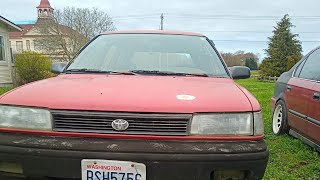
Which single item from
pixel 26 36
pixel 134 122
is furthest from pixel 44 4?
pixel 134 122

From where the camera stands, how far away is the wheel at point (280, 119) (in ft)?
16.9

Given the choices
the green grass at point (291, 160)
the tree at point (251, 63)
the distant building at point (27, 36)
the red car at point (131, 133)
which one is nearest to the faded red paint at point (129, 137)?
the red car at point (131, 133)

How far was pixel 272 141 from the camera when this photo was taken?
4938 mm

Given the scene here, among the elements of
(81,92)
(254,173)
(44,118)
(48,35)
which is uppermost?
(48,35)

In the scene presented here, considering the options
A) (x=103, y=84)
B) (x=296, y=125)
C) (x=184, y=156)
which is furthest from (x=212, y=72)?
(x=296, y=125)

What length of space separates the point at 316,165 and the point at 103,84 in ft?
8.84

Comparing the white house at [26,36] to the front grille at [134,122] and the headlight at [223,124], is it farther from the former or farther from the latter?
the headlight at [223,124]

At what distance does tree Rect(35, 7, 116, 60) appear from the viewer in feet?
117

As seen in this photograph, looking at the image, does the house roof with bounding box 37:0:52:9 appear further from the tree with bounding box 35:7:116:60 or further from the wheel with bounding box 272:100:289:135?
the wheel with bounding box 272:100:289:135

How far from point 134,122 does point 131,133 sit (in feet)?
0.23

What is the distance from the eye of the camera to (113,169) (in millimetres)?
2010

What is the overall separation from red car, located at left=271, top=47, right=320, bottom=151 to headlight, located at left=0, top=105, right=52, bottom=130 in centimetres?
310

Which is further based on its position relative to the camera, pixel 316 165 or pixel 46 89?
pixel 316 165

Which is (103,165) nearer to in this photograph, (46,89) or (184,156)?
(184,156)
